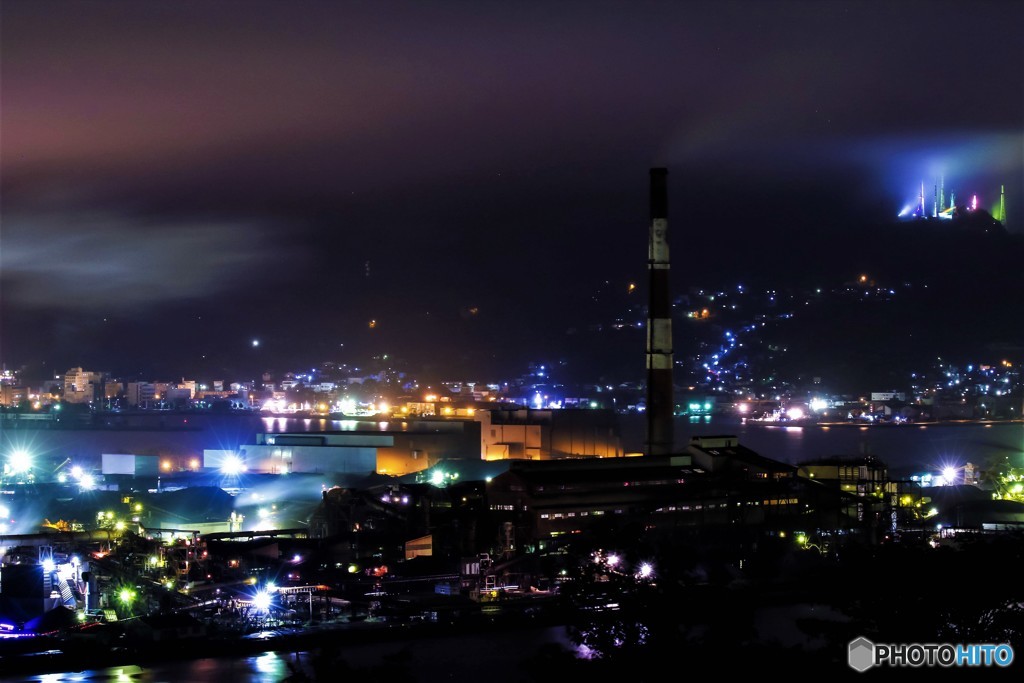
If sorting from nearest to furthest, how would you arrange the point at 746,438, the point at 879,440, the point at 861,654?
the point at 861,654
the point at 879,440
the point at 746,438

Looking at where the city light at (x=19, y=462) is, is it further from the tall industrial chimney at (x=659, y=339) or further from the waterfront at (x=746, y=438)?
the tall industrial chimney at (x=659, y=339)

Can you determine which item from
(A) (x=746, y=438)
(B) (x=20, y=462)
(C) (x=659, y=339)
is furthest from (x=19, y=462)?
(A) (x=746, y=438)

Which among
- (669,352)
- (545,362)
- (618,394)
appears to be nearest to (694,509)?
(669,352)

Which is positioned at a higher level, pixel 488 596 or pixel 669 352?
pixel 669 352

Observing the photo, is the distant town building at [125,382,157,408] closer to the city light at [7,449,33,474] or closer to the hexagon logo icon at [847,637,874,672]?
the city light at [7,449,33,474]

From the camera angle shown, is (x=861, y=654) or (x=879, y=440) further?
(x=879, y=440)

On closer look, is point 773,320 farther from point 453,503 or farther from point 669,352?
point 453,503

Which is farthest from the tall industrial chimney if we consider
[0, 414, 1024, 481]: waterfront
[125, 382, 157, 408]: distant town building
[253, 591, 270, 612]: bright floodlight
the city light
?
[125, 382, 157, 408]: distant town building

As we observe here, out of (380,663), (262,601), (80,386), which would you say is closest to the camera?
(380,663)

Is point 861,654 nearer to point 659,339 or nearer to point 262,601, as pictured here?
point 262,601
